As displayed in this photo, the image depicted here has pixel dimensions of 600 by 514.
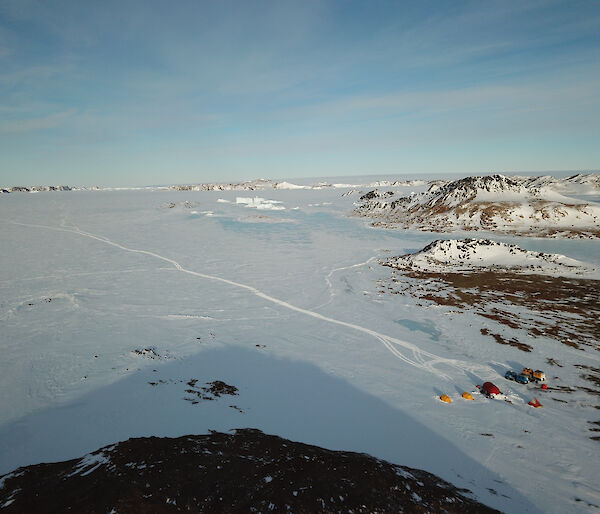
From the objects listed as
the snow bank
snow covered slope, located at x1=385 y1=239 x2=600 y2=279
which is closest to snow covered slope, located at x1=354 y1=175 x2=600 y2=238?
snow covered slope, located at x1=385 y1=239 x2=600 y2=279

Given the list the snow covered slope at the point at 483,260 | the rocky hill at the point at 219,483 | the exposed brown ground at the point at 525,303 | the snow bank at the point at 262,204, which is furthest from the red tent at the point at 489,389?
the snow bank at the point at 262,204

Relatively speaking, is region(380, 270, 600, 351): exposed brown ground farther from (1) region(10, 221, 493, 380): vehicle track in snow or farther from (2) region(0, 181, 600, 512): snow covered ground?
(1) region(10, 221, 493, 380): vehicle track in snow

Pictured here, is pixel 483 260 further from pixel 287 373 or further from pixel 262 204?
pixel 262 204

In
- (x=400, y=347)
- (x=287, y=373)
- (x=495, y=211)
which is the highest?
(x=495, y=211)

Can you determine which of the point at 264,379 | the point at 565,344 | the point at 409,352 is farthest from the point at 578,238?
the point at 264,379

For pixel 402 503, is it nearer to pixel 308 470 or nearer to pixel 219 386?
pixel 308 470

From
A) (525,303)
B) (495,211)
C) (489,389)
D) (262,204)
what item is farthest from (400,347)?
(262,204)

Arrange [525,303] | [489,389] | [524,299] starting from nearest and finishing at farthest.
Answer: [489,389] → [525,303] → [524,299]
